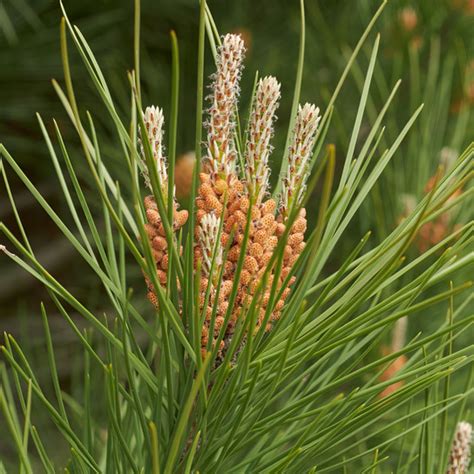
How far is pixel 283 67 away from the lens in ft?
3.16

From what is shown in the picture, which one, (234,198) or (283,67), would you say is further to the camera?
(283,67)

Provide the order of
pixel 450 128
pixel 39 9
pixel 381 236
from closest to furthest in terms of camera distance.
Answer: pixel 381 236
pixel 450 128
pixel 39 9

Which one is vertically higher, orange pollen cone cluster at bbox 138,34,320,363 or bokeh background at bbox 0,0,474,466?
bokeh background at bbox 0,0,474,466

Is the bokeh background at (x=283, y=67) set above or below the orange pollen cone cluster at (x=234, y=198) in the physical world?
above

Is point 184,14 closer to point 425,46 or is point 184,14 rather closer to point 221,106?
point 425,46

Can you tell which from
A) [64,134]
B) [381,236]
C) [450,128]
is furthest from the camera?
[64,134]

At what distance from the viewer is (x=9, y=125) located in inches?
44.9

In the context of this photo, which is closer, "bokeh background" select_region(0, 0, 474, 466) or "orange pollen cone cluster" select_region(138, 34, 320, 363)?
"orange pollen cone cluster" select_region(138, 34, 320, 363)

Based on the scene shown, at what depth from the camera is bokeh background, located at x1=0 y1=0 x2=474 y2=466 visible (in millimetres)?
740

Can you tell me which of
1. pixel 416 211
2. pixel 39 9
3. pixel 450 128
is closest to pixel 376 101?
pixel 450 128

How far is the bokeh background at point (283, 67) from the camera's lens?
740 mm

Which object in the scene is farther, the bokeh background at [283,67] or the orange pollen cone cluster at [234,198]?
the bokeh background at [283,67]

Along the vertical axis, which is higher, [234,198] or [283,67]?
[283,67]

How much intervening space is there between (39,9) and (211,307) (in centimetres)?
73
